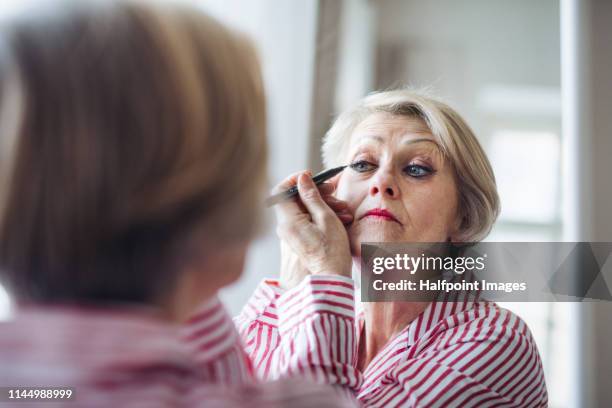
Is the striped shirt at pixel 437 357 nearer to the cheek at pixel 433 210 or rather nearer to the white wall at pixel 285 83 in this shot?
the cheek at pixel 433 210

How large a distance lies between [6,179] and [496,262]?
733 mm

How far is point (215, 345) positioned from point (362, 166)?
1.61 feet

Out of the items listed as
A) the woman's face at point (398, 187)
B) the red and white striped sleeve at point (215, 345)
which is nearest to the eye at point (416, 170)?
the woman's face at point (398, 187)

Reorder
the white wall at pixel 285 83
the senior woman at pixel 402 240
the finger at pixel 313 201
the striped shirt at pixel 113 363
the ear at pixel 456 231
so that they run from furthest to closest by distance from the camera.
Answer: the white wall at pixel 285 83, the ear at pixel 456 231, the finger at pixel 313 201, the senior woman at pixel 402 240, the striped shirt at pixel 113 363

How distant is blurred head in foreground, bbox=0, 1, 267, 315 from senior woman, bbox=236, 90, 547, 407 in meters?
0.26

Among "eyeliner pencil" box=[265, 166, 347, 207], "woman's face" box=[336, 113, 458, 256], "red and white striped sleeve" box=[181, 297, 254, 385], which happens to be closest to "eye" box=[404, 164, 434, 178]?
"woman's face" box=[336, 113, 458, 256]

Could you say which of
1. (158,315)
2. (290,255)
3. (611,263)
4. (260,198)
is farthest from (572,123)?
(158,315)

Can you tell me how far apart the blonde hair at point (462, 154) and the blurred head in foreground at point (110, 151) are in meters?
0.54

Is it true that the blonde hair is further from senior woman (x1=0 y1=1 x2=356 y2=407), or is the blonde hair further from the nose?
senior woman (x1=0 y1=1 x2=356 y2=407)

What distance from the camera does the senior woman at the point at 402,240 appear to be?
0.72 meters

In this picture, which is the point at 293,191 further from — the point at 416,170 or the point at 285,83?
the point at 285,83

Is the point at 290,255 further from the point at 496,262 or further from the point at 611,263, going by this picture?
the point at 611,263

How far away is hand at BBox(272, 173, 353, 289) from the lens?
765mm

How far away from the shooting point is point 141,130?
0.42m
